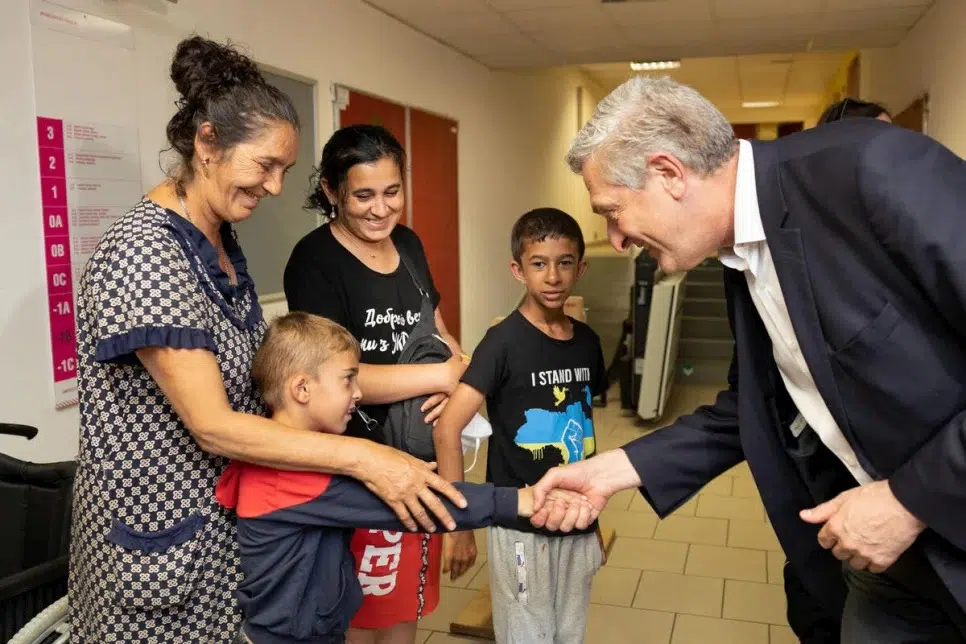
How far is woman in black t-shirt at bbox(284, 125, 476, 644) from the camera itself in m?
1.92

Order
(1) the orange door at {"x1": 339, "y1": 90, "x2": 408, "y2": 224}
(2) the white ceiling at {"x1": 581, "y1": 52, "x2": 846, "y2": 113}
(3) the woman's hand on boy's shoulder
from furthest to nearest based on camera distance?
(2) the white ceiling at {"x1": 581, "y1": 52, "x2": 846, "y2": 113}, (1) the orange door at {"x1": 339, "y1": 90, "x2": 408, "y2": 224}, (3) the woman's hand on boy's shoulder

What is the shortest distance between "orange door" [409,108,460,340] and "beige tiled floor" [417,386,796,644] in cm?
172

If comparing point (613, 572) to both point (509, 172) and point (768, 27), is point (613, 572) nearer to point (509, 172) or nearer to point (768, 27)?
point (768, 27)

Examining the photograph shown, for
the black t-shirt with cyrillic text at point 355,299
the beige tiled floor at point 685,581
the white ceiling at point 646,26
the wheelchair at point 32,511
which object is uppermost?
the white ceiling at point 646,26

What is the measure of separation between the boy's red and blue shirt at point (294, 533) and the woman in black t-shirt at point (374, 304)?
1.33 feet

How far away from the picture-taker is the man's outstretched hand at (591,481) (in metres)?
1.74

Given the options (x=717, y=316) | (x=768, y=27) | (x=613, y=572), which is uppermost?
(x=768, y=27)

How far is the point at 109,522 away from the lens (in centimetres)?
144

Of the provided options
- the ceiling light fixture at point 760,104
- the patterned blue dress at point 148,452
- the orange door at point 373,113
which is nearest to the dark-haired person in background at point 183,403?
the patterned blue dress at point 148,452

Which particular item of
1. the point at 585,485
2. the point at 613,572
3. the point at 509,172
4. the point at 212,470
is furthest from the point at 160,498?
the point at 509,172

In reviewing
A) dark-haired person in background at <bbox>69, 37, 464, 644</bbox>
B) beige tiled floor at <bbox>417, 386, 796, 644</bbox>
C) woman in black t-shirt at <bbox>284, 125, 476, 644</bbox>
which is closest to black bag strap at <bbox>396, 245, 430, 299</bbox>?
woman in black t-shirt at <bbox>284, 125, 476, 644</bbox>

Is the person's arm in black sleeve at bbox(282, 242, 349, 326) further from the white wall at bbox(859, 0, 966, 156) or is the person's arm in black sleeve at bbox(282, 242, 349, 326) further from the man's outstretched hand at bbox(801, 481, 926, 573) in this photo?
the white wall at bbox(859, 0, 966, 156)

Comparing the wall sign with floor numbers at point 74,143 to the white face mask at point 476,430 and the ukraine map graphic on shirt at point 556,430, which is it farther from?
the ukraine map graphic on shirt at point 556,430

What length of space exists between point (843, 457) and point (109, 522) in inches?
49.6
